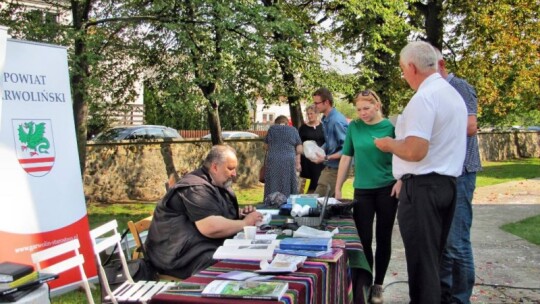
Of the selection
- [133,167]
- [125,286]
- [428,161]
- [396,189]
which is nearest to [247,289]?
[428,161]

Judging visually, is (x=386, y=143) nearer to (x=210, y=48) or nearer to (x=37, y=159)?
(x=37, y=159)

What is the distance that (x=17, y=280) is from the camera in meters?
2.47

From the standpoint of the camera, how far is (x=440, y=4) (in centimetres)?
1664

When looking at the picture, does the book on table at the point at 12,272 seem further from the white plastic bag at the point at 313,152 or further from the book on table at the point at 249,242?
the white plastic bag at the point at 313,152

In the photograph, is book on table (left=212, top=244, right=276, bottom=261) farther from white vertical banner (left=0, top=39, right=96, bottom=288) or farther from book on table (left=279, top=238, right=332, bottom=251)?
white vertical banner (left=0, top=39, right=96, bottom=288)

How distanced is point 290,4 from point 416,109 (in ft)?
36.7

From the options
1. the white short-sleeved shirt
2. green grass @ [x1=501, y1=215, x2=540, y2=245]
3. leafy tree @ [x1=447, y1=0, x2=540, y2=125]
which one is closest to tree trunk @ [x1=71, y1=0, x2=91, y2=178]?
the white short-sleeved shirt

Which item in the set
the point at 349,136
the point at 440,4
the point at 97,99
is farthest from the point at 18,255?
the point at 440,4

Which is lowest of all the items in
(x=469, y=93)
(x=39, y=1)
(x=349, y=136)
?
(x=349, y=136)

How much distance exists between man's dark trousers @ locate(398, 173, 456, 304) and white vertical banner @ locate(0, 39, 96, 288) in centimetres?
293

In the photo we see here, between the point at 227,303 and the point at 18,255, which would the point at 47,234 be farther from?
the point at 227,303

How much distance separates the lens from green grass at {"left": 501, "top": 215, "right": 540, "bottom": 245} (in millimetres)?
6701

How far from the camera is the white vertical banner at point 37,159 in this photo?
13.8 feet

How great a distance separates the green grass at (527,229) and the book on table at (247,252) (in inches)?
200
